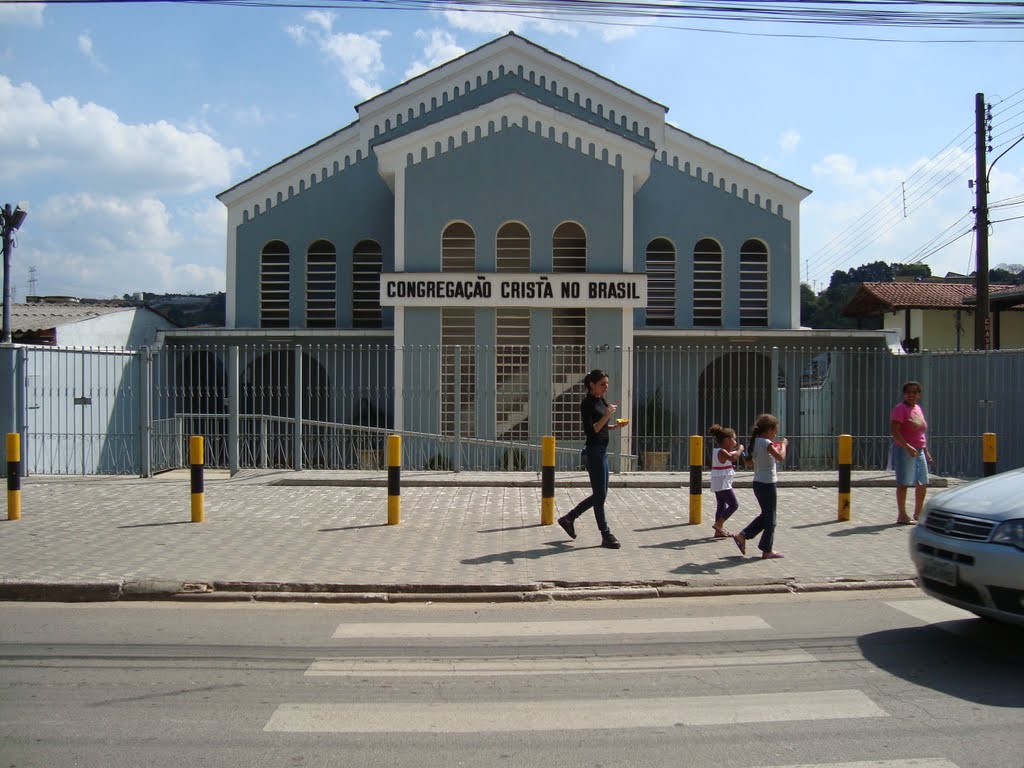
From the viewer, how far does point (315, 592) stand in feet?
26.1

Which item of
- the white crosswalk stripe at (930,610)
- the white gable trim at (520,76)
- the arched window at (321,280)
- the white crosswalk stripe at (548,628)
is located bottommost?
the white crosswalk stripe at (548,628)

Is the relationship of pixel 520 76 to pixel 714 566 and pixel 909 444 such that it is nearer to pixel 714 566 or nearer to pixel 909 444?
pixel 909 444

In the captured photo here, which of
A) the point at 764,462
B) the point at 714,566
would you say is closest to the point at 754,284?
the point at 764,462

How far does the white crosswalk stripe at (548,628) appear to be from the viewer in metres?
6.80

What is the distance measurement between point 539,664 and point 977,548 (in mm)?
3056

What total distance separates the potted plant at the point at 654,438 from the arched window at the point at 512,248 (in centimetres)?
412

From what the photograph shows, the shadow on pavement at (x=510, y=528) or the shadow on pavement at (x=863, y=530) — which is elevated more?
the shadow on pavement at (x=510, y=528)

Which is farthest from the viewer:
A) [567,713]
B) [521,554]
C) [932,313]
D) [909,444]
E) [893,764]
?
[932,313]

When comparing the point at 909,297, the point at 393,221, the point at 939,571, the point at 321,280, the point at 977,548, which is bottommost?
the point at 939,571

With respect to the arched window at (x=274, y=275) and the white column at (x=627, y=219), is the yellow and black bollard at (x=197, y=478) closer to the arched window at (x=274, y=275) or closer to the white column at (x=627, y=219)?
the white column at (x=627, y=219)

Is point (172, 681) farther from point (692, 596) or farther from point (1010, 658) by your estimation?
point (1010, 658)

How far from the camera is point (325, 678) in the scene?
18.9 ft

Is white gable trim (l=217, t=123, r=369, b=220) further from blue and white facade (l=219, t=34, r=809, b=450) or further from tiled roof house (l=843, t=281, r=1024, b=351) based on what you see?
tiled roof house (l=843, t=281, r=1024, b=351)

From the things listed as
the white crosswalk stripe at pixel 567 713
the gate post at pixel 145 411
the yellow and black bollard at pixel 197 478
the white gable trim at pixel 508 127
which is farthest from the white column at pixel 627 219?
the white crosswalk stripe at pixel 567 713
